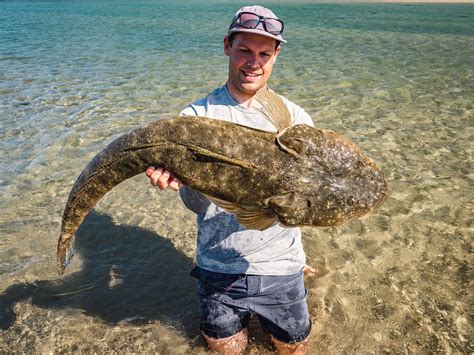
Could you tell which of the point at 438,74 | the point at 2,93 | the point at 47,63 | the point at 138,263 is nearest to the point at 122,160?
the point at 138,263

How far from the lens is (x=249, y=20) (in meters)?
3.06

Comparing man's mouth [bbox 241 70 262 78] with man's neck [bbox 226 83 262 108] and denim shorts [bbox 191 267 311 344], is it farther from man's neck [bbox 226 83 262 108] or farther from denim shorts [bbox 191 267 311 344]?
denim shorts [bbox 191 267 311 344]

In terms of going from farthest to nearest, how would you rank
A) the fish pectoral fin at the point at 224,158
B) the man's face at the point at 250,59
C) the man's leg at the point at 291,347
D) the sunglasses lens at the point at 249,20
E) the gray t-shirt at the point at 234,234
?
the man's leg at the point at 291,347, the gray t-shirt at the point at 234,234, the man's face at the point at 250,59, the sunglasses lens at the point at 249,20, the fish pectoral fin at the point at 224,158

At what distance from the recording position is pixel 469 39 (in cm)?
2062

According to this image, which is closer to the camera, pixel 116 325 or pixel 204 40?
pixel 116 325

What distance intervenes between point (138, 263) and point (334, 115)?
6090 mm

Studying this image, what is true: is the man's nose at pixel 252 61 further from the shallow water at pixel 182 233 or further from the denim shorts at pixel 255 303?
the shallow water at pixel 182 233

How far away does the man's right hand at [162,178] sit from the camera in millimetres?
2762

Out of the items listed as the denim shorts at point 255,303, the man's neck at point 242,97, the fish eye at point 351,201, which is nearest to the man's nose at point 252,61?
the man's neck at point 242,97

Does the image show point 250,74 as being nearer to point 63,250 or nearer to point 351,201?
point 351,201

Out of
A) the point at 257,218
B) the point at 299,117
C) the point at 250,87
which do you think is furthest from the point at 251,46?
the point at 257,218

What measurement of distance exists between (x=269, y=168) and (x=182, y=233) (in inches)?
116

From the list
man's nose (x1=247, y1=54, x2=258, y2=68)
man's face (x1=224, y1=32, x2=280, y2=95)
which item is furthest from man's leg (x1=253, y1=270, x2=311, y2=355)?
man's nose (x1=247, y1=54, x2=258, y2=68)

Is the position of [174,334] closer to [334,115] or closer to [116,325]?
[116,325]
